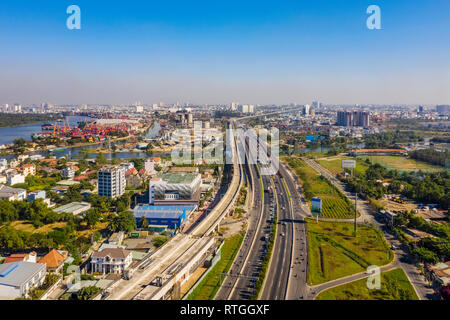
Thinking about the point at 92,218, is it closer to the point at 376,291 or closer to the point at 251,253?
the point at 251,253

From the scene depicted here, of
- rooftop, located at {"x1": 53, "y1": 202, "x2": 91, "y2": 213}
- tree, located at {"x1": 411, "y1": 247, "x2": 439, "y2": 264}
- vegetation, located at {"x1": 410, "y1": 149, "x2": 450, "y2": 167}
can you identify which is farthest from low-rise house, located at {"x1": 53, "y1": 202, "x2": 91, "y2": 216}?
vegetation, located at {"x1": 410, "y1": 149, "x2": 450, "y2": 167}

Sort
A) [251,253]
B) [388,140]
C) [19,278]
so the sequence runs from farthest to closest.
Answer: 1. [388,140]
2. [251,253]
3. [19,278]

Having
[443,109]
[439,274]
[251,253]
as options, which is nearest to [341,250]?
[439,274]

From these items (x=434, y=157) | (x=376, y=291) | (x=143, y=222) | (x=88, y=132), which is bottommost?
(x=376, y=291)

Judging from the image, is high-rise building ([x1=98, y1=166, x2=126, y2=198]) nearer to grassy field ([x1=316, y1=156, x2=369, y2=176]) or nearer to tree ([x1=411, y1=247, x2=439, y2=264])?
tree ([x1=411, y1=247, x2=439, y2=264])

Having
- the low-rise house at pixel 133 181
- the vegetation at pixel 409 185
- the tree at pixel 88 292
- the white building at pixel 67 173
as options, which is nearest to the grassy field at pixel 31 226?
the tree at pixel 88 292

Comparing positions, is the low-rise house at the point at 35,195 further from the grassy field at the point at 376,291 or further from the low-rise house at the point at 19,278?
the grassy field at the point at 376,291
